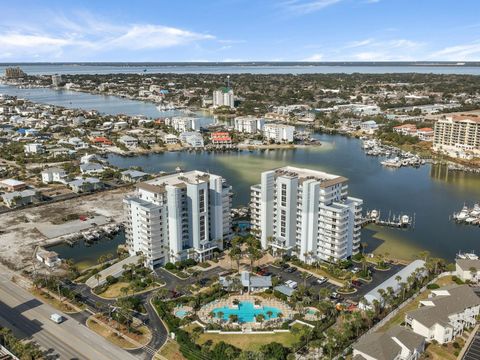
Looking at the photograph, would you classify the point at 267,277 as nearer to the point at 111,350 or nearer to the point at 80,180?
the point at 111,350

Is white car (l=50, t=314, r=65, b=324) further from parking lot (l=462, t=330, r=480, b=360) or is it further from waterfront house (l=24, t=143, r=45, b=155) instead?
waterfront house (l=24, t=143, r=45, b=155)

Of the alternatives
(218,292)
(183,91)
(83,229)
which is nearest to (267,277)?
(218,292)

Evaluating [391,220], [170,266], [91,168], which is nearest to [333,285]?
[170,266]

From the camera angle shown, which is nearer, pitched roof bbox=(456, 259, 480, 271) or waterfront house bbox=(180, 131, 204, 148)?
pitched roof bbox=(456, 259, 480, 271)

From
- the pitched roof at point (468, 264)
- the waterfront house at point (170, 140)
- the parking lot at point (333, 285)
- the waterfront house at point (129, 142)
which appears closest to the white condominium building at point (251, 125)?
the waterfront house at point (170, 140)

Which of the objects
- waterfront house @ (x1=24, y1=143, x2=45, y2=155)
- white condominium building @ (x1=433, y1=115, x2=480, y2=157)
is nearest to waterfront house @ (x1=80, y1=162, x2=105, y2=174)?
waterfront house @ (x1=24, y1=143, x2=45, y2=155)

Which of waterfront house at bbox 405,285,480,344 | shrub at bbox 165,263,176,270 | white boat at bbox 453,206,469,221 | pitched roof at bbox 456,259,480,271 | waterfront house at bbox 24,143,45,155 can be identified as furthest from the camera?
waterfront house at bbox 24,143,45,155

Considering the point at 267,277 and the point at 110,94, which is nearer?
the point at 267,277
